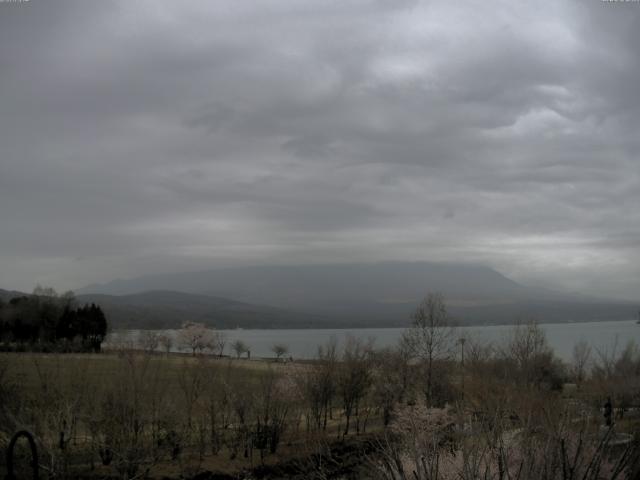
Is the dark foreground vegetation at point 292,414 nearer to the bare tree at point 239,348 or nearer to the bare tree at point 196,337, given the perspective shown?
the bare tree at point 239,348

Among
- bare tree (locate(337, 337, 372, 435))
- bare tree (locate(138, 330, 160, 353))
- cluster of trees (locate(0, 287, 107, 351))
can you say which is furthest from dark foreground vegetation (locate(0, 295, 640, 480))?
cluster of trees (locate(0, 287, 107, 351))

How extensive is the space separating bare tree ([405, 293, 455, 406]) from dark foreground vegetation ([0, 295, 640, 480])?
6.8 inches

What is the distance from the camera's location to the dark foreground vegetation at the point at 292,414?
1772cm

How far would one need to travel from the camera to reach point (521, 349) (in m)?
53.0

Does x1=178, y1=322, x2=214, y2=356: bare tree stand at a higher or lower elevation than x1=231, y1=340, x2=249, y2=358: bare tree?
higher

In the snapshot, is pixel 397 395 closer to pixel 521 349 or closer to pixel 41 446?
pixel 521 349

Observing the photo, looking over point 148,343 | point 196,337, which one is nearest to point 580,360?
point 148,343

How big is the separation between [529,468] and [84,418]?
68.6 ft

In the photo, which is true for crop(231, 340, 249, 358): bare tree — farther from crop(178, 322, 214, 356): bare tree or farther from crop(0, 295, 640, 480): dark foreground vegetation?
crop(0, 295, 640, 480): dark foreground vegetation

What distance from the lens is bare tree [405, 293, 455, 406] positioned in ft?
164

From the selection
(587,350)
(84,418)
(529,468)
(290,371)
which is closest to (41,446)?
(84,418)

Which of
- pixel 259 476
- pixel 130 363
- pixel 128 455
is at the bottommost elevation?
pixel 259 476

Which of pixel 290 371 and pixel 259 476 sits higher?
pixel 290 371

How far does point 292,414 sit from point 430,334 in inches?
720
